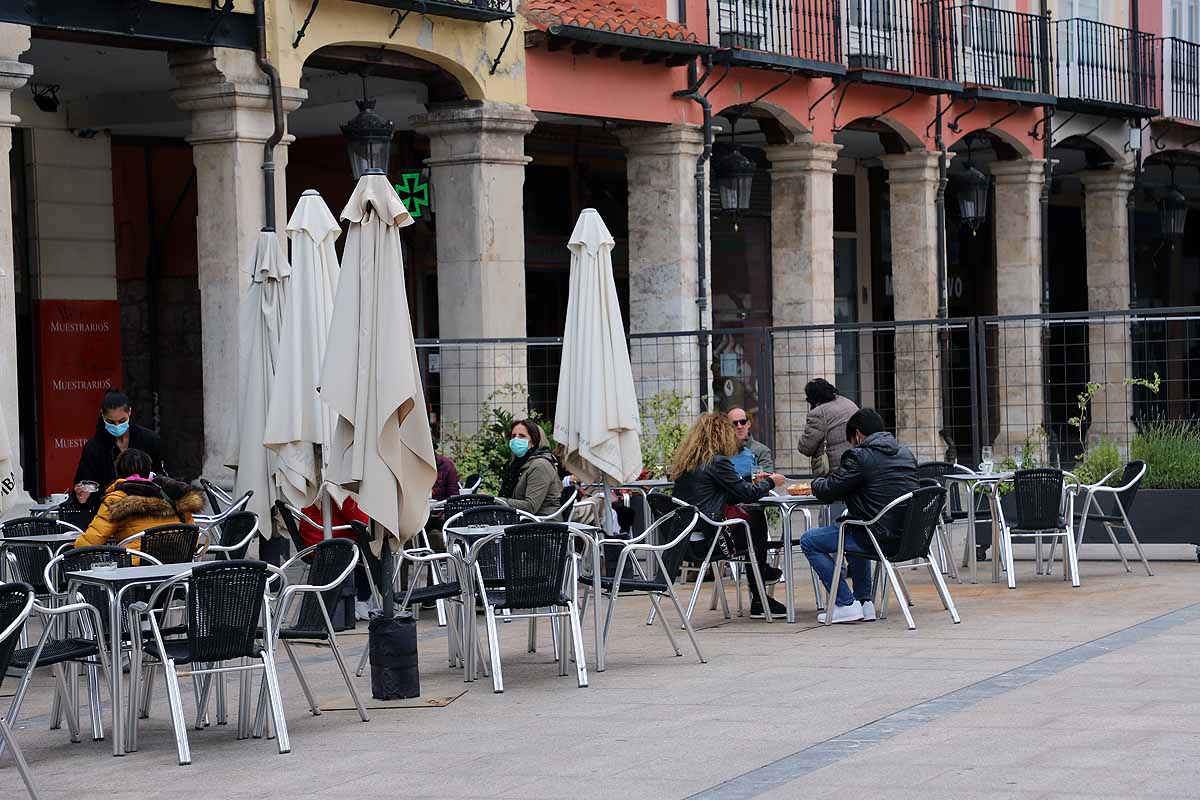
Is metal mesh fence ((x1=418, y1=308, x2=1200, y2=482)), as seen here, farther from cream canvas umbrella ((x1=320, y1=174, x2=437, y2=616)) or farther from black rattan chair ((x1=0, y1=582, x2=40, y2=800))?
black rattan chair ((x1=0, y1=582, x2=40, y2=800))

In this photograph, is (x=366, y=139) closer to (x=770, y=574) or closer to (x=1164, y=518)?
(x=770, y=574)

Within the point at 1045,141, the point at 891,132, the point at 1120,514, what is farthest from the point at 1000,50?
the point at 1120,514

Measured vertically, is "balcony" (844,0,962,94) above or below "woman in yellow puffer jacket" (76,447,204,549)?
above

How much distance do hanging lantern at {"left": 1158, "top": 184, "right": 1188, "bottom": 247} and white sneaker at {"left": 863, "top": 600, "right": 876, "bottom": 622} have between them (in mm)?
16440

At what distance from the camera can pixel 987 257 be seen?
102 feet

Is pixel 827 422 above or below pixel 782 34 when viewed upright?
below

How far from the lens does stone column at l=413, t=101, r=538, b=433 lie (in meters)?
18.1

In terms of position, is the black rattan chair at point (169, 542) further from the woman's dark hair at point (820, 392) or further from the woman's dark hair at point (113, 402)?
the woman's dark hair at point (820, 392)

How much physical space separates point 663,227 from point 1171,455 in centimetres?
679

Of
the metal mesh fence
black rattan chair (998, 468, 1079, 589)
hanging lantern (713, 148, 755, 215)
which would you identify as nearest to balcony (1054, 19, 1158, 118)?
the metal mesh fence

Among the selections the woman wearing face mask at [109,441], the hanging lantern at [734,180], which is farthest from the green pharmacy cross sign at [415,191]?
the woman wearing face mask at [109,441]

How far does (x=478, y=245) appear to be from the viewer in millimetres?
18250

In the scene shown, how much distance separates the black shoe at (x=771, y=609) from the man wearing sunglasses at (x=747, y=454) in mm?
877

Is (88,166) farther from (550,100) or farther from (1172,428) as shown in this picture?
(1172,428)
